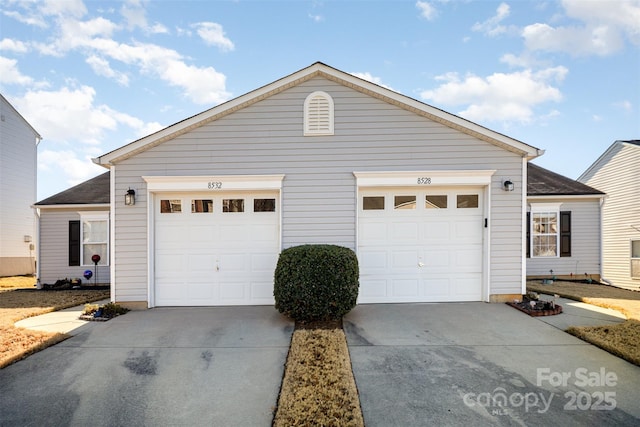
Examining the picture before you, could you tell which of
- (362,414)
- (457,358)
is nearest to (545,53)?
(457,358)

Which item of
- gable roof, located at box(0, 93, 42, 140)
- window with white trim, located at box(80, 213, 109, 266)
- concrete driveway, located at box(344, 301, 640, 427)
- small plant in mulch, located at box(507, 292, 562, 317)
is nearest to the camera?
concrete driveway, located at box(344, 301, 640, 427)

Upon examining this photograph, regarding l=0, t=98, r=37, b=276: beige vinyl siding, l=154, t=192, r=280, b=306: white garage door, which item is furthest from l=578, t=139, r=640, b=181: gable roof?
l=0, t=98, r=37, b=276: beige vinyl siding

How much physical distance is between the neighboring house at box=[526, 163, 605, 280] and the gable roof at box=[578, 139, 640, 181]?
11.0ft

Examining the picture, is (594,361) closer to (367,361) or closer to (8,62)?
(367,361)

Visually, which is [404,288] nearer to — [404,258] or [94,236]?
[404,258]

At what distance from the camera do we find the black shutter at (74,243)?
1058 centimetres

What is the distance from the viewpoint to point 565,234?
10742mm

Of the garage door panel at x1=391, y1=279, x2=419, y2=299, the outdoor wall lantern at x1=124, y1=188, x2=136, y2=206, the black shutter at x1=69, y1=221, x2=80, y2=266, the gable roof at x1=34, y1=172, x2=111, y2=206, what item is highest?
the gable roof at x1=34, y1=172, x2=111, y2=206

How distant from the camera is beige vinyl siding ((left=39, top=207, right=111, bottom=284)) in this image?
1052 centimetres

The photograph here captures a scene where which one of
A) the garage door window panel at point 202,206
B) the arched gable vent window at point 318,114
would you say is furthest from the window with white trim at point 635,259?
the garage door window panel at point 202,206

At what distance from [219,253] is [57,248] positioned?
8.07 meters

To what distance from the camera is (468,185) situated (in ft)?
21.7

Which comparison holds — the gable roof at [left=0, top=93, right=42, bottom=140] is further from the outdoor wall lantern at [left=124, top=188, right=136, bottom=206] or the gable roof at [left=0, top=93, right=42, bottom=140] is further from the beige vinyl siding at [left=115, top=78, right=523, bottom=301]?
the outdoor wall lantern at [left=124, top=188, right=136, bottom=206]

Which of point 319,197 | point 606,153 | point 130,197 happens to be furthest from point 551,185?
point 130,197
